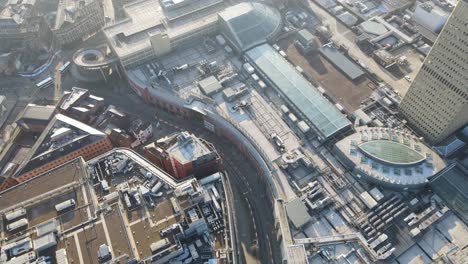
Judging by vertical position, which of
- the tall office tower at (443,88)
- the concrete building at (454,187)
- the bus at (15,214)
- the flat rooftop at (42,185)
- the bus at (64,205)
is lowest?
the concrete building at (454,187)

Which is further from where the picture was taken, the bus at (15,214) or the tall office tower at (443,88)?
the bus at (15,214)

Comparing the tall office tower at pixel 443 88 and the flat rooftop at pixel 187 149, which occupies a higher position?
the flat rooftop at pixel 187 149

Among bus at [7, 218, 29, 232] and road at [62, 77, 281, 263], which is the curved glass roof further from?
bus at [7, 218, 29, 232]

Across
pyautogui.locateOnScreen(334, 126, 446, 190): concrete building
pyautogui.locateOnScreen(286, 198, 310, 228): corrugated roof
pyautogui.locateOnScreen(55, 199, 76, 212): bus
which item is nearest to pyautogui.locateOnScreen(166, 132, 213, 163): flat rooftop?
pyautogui.locateOnScreen(286, 198, 310, 228): corrugated roof

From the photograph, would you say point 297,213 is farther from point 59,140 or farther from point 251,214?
point 59,140

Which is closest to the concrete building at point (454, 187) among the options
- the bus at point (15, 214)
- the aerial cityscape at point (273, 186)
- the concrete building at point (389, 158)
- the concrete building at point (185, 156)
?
the aerial cityscape at point (273, 186)

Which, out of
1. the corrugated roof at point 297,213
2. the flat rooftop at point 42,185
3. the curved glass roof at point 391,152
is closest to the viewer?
the flat rooftop at point 42,185

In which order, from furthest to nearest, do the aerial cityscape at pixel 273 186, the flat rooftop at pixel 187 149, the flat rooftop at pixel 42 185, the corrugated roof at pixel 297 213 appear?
the flat rooftop at pixel 187 149
the corrugated roof at pixel 297 213
the flat rooftop at pixel 42 185
the aerial cityscape at pixel 273 186

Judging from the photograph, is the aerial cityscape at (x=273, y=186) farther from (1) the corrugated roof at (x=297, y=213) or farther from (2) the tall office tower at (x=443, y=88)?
(2) the tall office tower at (x=443, y=88)

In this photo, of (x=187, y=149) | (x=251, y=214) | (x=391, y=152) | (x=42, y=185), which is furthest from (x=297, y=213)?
(x=42, y=185)
